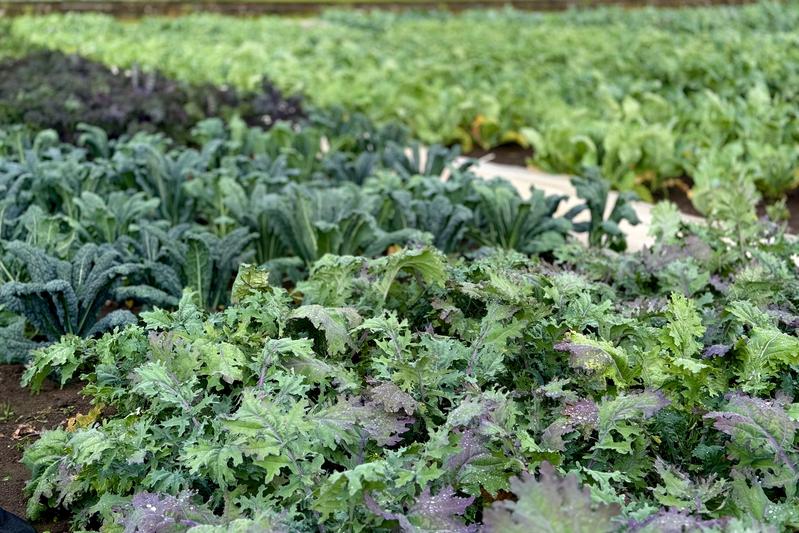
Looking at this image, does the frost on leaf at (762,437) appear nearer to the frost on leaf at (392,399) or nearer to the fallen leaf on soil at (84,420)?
the frost on leaf at (392,399)

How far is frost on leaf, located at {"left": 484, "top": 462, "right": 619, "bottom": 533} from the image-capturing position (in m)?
1.97

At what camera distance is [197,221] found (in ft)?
19.0

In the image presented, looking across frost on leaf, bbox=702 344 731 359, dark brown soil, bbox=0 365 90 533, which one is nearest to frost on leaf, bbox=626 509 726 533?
frost on leaf, bbox=702 344 731 359

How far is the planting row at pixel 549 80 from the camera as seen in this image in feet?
22.6

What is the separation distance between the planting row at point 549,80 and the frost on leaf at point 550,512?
402cm

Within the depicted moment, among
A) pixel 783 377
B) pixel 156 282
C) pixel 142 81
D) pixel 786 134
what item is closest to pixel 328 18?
pixel 142 81

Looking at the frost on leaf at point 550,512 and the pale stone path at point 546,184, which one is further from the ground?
the frost on leaf at point 550,512

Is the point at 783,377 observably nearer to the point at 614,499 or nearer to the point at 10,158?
the point at 614,499

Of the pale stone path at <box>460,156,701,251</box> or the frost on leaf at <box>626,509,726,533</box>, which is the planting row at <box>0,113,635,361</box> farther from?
the frost on leaf at <box>626,509,726,533</box>

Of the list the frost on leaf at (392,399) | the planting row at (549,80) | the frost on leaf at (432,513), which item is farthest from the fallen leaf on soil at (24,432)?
the planting row at (549,80)

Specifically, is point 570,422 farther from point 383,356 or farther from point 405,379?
point 383,356

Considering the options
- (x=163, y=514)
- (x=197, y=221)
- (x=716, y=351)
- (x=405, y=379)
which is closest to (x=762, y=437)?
(x=716, y=351)

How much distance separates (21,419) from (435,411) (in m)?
1.57

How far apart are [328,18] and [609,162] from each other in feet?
44.4
